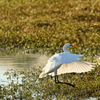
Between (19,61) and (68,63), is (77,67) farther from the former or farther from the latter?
(19,61)

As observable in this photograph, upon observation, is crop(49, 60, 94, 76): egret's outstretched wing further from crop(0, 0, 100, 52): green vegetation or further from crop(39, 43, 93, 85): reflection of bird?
crop(0, 0, 100, 52): green vegetation

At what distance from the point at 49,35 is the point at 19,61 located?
16.9 ft

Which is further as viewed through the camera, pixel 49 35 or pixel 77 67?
pixel 49 35

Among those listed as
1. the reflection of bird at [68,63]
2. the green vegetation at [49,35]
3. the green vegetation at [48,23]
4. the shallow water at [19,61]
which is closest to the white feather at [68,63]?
the reflection of bird at [68,63]

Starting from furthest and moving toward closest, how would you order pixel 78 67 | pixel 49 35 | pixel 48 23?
pixel 48 23
pixel 49 35
pixel 78 67

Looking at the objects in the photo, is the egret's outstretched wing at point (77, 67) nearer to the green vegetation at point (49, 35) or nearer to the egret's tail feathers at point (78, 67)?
the egret's tail feathers at point (78, 67)

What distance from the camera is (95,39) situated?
58.2 feet

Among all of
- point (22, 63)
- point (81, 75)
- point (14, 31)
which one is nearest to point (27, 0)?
point (14, 31)

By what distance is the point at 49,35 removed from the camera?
1867cm

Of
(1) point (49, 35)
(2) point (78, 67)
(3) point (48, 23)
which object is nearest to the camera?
(2) point (78, 67)

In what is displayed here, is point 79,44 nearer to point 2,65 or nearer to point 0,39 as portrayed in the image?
point 0,39

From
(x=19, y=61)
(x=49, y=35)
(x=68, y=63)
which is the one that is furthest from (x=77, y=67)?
(x=49, y=35)

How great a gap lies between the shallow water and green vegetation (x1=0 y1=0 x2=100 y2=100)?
777mm

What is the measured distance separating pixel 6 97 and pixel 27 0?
64.1 ft
